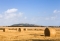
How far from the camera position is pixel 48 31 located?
57.8 feet

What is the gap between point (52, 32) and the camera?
17.1 metres

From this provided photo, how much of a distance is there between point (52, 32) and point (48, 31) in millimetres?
639
